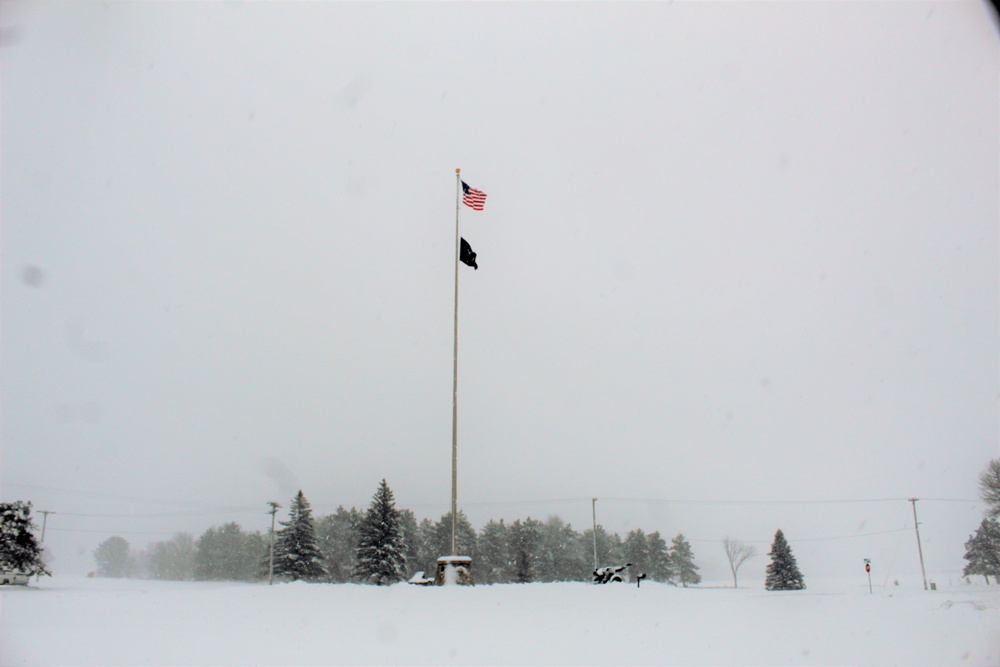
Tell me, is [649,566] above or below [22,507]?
below

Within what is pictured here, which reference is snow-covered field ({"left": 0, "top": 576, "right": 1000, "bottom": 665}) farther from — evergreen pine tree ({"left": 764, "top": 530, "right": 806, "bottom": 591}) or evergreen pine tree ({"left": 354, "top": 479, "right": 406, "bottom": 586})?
evergreen pine tree ({"left": 764, "top": 530, "right": 806, "bottom": 591})

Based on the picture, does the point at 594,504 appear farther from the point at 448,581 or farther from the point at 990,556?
the point at 448,581

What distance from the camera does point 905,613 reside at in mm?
13312

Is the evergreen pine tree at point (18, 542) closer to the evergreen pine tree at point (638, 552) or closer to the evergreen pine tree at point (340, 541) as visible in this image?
the evergreen pine tree at point (340, 541)

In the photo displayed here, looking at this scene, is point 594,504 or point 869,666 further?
point 594,504

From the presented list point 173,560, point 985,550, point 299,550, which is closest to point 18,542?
point 299,550

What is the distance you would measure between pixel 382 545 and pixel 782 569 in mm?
38547

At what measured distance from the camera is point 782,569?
57.9 meters

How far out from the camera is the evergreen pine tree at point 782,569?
5709 cm

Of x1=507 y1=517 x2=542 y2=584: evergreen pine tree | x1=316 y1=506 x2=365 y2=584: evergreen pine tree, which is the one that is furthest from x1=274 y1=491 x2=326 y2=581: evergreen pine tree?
x1=507 y1=517 x2=542 y2=584: evergreen pine tree

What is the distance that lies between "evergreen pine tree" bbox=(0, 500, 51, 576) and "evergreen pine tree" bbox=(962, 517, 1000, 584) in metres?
54.1

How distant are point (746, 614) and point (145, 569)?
13346 cm

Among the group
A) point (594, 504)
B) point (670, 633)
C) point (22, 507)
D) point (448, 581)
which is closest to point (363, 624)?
point (670, 633)

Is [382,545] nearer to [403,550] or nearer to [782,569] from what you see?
[403,550]
